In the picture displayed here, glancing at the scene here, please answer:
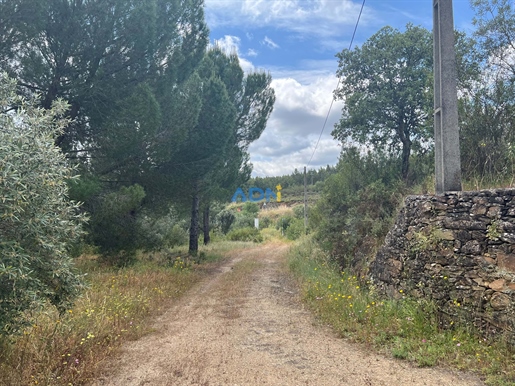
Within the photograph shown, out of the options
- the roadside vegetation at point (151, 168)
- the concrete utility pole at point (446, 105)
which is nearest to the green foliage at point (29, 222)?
the roadside vegetation at point (151, 168)

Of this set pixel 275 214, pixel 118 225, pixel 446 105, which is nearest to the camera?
pixel 446 105

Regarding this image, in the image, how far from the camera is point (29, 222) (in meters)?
3.34

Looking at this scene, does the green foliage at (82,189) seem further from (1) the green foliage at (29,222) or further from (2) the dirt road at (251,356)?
(1) the green foliage at (29,222)

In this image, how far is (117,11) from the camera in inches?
333

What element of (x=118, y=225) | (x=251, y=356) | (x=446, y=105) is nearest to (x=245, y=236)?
(x=118, y=225)

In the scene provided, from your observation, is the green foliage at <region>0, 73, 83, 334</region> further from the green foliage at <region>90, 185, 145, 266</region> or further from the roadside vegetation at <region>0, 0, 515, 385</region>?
the green foliage at <region>90, 185, 145, 266</region>

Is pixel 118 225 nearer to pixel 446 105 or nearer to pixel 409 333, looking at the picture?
pixel 409 333

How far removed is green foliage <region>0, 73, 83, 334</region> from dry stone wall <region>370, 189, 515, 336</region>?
495 cm

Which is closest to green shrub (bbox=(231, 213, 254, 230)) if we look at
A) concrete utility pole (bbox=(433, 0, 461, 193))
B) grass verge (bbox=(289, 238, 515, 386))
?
grass verge (bbox=(289, 238, 515, 386))

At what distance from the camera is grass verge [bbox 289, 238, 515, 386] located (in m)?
3.92

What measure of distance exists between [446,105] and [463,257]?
8.44ft

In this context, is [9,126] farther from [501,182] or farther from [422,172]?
[422,172]

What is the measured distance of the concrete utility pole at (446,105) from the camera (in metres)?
5.82

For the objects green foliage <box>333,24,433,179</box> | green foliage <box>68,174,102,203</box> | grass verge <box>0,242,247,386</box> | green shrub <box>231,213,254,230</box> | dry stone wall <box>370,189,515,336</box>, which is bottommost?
green shrub <box>231,213,254,230</box>
